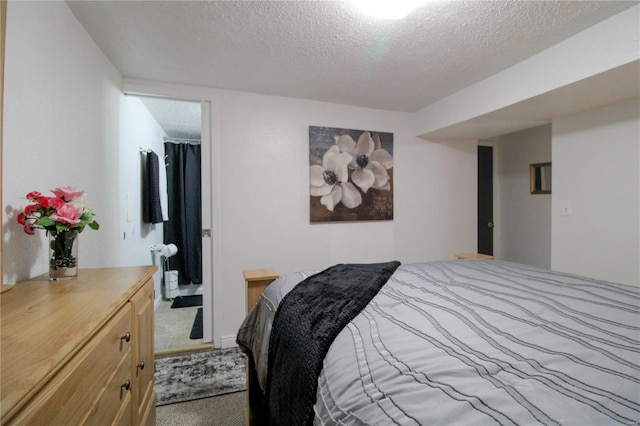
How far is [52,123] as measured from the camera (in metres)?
1.42

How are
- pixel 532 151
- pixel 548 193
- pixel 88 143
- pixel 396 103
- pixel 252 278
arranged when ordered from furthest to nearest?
pixel 532 151 → pixel 548 193 → pixel 396 103 → pixel 88 143 → pixel 252 278

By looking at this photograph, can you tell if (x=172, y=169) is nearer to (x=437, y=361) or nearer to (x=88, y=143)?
(x=88, y=143)

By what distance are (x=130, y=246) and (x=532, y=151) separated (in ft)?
16.1

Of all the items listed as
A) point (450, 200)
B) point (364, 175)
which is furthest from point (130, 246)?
point (450, 200)

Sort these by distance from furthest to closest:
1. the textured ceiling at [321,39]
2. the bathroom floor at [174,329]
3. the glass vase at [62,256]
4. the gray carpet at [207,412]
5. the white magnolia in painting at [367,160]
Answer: the white magnolia in painting at [367,160] < the bathroom floor at [174,329] < the gray carpet at [207,412] < the textured ceiling at [321,39] < the glass vase at [62,256]

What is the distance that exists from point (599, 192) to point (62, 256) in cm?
352

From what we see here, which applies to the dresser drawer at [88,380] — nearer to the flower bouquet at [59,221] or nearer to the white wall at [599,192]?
the flower bouquet at [59,221]

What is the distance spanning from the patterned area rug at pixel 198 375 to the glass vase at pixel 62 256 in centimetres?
124

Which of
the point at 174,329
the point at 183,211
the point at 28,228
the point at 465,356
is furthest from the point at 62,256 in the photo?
the point at 183,211

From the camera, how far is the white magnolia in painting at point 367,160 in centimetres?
314

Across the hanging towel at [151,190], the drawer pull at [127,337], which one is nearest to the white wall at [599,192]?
the drawer pull at [127,337]

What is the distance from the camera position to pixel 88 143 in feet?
6.06

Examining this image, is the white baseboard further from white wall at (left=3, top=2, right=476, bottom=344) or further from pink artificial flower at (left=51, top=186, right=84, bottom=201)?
pink artificial flower at (left=51, top=186, right=84, bottom=201)

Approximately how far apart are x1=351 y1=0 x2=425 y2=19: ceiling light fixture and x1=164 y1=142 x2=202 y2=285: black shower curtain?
11.7ft
